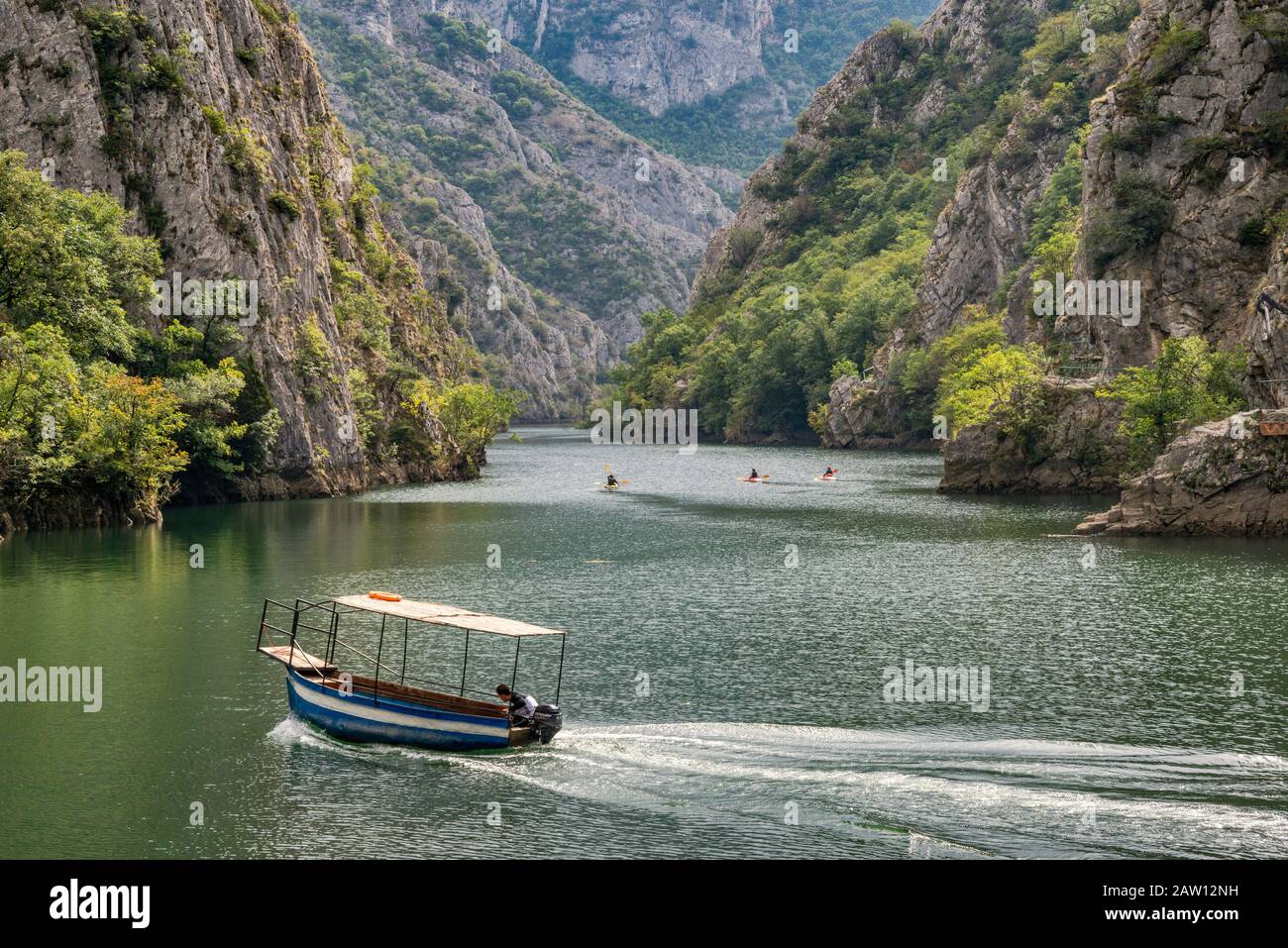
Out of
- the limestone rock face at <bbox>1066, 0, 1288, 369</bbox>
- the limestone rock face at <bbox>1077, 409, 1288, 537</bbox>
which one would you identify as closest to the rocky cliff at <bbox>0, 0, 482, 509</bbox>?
the limestone rock face at <bbox>1077, 409, 1288, 537</bbox>

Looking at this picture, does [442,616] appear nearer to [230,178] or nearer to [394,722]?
[394,722]

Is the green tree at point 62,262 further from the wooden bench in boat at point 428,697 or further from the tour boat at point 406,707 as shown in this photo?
the wooden bench in boat at point 428,697

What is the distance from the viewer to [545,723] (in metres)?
32.6

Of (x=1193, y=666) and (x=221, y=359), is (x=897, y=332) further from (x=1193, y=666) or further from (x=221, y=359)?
(x=1193, y=666)

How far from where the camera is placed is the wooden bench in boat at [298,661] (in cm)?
3553

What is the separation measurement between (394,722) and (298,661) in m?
4.77

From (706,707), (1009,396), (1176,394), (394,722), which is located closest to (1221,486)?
(1176,394)

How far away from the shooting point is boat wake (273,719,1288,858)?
26.0 meters

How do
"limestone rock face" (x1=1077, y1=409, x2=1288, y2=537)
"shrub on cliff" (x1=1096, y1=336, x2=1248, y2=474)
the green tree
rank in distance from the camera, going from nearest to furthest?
"limestone rock face" (x1=1077, y1=409, x2=1288, y2=537)
"shrub on cliff" (x1=1096, y1=336, x2=1248, y2=474)
the green tree

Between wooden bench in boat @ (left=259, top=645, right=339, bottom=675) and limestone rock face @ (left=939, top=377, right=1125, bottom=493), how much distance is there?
70.2 m

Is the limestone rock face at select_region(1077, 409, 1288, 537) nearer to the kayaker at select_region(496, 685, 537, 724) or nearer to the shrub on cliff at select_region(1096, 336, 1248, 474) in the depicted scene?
the shrub on cliff at select_region(1096, 336, 1248, 474)

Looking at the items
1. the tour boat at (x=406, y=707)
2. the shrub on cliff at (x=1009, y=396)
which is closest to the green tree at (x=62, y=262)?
the tour boat at (x=406, y=707)
